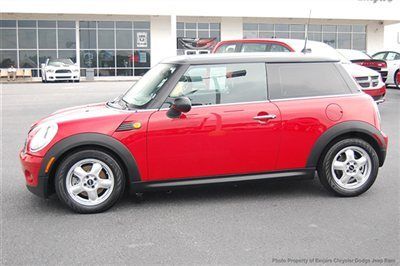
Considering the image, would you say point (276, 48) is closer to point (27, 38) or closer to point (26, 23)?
point (27, 38)

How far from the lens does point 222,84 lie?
5180 millimetres

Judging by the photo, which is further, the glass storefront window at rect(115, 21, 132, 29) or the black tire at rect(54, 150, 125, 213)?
the glass storefront window at rect(115, 21, 132, 29)

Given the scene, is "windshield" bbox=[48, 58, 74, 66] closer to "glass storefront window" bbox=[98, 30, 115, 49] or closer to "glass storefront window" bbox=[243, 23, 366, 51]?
"glass storefront window" bbox=[98, 30, 115, 49]

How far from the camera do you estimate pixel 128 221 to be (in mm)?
4664

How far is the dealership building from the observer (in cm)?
3609

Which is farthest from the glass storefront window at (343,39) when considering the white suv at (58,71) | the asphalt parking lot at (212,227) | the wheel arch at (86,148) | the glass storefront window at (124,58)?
the wheel arch at (86,148)

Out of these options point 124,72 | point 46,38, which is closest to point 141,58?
point 124,72

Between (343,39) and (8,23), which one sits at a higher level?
(8,23)

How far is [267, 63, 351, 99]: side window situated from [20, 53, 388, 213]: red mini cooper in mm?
11

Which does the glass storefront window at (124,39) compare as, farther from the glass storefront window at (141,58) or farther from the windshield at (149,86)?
the windshield at (149,86)

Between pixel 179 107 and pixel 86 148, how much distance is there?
0.98 metres

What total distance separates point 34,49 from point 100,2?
6.07m

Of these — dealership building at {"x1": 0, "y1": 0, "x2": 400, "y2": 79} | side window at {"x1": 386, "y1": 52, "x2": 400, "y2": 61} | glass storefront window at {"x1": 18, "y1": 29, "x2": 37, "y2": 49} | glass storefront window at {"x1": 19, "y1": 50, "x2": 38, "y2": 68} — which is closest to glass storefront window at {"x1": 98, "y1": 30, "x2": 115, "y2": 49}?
dealership building at {"x1": 0, "y1": 0, "x2": 400, "y2": 79}

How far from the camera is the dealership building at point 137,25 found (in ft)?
118
